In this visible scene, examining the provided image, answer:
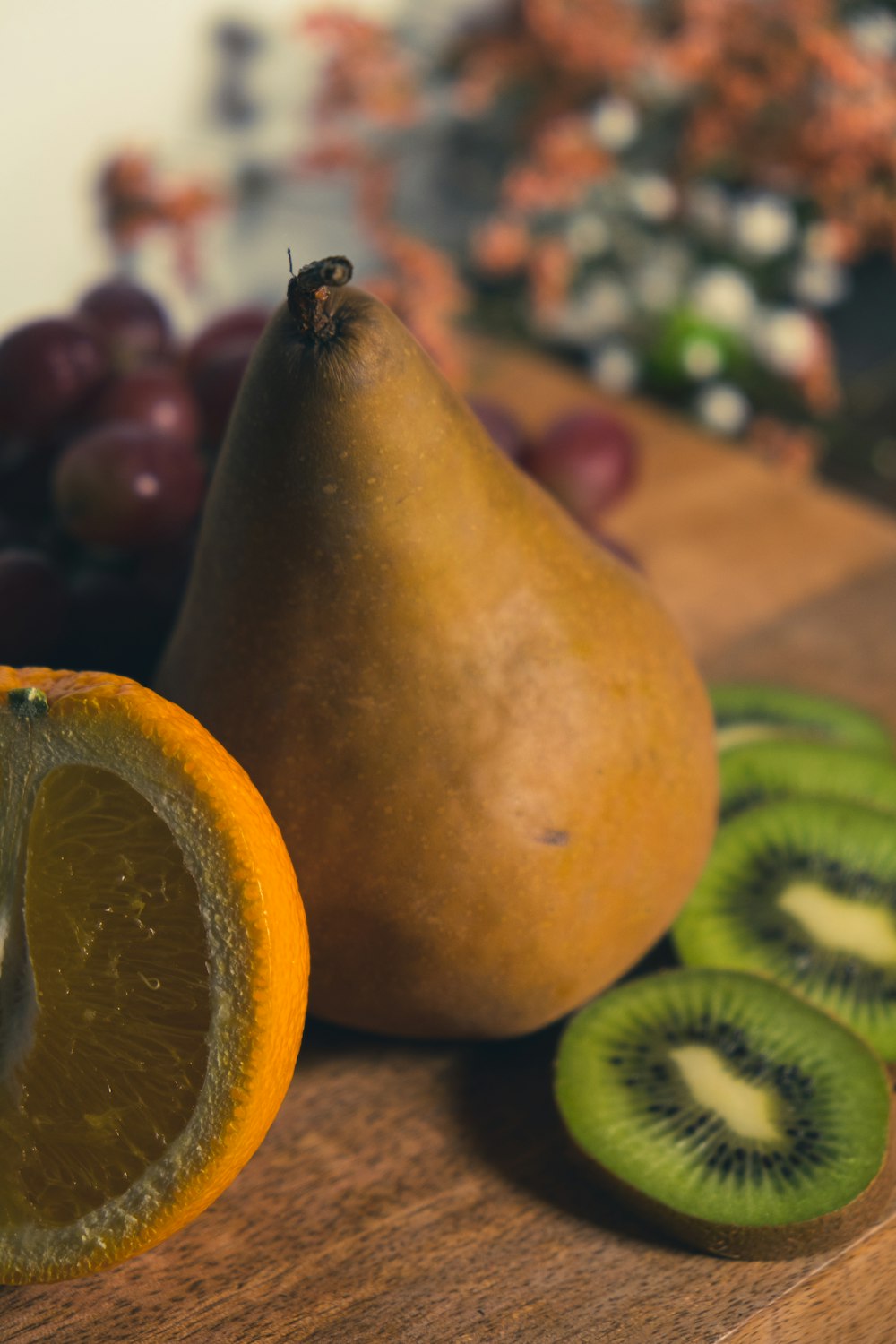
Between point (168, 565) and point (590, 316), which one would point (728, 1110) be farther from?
point (590, 316)

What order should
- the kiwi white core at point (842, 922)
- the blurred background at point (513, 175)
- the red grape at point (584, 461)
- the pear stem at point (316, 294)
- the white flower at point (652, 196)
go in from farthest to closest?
1. the white flower at point (652, 196)
2. the blurred background at point (513, 175)
3. the red grape at point (584, 461)
4. the kiwi white core at point (842, 922)
5. the pear stem at point (316, 294)

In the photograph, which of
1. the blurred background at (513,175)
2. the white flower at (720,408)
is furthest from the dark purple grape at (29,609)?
the white flower at (720,408)

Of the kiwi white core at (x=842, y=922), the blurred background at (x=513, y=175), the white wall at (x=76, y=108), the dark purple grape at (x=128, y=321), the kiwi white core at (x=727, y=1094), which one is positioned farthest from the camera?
the blurred background at (x=513, y=175)

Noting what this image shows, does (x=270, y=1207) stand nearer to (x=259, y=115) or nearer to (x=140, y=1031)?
(x=140, y=1031)

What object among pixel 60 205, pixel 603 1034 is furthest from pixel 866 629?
pixel 60 205

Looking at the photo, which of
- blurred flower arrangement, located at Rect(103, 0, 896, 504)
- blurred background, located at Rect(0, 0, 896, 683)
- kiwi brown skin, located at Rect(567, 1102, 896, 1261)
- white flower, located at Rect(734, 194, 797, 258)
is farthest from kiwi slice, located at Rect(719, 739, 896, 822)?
white flower, located at Rect(734, 194, 797, 258)

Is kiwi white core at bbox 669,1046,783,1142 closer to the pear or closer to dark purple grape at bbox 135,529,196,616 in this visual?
the pear

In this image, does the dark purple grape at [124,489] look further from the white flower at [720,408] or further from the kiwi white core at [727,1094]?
the white flower at [720,408]
